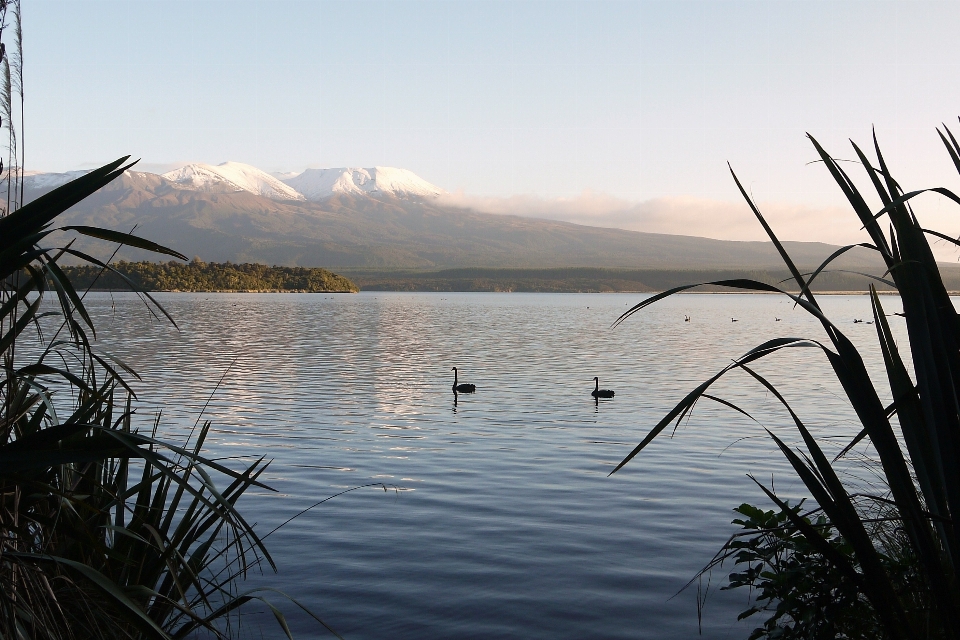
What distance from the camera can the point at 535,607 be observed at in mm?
7160

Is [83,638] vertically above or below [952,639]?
below

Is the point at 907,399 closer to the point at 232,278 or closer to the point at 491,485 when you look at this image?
the point at 491,485

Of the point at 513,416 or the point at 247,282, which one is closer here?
the point at 513,416

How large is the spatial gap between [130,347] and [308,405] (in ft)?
56.6

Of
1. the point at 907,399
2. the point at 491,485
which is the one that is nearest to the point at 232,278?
the point at 491,485

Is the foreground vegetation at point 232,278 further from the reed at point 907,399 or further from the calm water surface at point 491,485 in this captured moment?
the reed at point 907,399

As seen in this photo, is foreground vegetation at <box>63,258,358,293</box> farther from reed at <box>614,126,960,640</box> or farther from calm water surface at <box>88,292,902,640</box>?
reed at <box>614,126,960,640</box>

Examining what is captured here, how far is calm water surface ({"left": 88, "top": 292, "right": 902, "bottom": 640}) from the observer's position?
718 cm

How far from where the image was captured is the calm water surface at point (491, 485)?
283 inches

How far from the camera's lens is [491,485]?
11.5 meters

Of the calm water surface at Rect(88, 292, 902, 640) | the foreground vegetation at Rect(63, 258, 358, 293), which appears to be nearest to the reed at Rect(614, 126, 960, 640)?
the calm water surface at Rect(88, 292, 902, 640)

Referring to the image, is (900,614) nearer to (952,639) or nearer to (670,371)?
(952,639)

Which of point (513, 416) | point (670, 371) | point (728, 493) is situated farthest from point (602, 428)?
point (670, 371)

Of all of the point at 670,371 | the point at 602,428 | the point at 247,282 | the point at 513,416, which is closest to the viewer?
the point at 602,428
